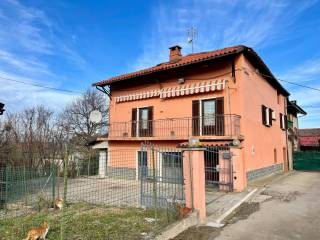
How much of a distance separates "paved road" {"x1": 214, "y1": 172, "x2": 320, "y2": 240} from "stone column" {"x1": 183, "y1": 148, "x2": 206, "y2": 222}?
906 mm

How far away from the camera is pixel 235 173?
13.0 metres

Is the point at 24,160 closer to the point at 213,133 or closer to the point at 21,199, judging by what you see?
the point at 21,199

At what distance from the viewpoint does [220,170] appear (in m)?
13.6

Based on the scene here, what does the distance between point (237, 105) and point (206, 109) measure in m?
1.80

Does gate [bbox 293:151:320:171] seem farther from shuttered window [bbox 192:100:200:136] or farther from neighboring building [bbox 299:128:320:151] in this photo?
shuttered window [bbox 192:100:200:136]

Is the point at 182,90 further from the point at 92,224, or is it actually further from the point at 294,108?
the point at 294,108

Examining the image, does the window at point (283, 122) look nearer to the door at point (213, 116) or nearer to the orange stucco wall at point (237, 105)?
the orange stucco wall at point (237, 105)

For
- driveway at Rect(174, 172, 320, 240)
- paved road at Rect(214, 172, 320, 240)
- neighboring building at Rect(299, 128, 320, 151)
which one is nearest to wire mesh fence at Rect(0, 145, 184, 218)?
driveway at Rect(174, 172, 320, 240)

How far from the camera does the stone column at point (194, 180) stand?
7629 millimetres

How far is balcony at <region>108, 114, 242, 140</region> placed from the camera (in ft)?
47.3

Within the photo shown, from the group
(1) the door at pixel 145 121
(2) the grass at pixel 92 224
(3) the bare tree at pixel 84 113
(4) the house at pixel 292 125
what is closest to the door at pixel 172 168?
(2) the grass at pixel 92 224

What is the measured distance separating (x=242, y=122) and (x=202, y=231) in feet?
28.8

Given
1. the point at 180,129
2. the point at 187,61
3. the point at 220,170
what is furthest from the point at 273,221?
the point at 187,61

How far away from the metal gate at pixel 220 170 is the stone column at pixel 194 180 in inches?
199
